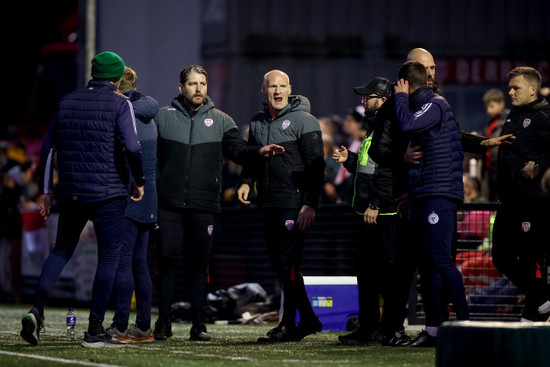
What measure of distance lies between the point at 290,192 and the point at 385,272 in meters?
1.04

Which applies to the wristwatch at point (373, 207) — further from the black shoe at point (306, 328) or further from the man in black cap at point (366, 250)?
the black shoe at point (306, 328)

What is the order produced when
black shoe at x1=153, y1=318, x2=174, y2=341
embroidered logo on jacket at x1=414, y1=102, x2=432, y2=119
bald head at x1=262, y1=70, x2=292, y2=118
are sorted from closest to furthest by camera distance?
embroidered logo on jacket at x1=414, y1=102, x2=432, y2=119, bald head at x1=262, y1=70, x2=292, y2=118, black shoe at x1=153, y1=318, x2=174, y2=341

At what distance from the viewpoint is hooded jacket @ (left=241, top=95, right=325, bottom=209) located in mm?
10461

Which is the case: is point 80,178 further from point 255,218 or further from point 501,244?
point 255,218

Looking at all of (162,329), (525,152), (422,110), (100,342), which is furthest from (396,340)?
(100,342)

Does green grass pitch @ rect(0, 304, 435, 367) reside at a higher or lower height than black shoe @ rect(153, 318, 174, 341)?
lower

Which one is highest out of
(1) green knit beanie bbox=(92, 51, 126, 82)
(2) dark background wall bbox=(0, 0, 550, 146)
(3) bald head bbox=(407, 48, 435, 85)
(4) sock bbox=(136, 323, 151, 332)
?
(2) dark background wall bbox=(0, 0, 550, 146)

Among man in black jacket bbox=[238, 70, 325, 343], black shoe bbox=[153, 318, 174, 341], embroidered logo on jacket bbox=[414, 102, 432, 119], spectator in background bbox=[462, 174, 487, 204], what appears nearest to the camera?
embroidered logo on jacket bbox=[414, 102, 432, 119]

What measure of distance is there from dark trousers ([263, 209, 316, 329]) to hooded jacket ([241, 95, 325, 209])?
113 millimetres

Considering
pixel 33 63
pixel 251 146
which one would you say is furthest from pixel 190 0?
pixel 251 146

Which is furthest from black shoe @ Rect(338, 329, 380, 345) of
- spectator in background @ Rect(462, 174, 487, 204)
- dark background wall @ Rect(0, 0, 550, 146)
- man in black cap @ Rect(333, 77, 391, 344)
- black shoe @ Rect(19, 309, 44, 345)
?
dark background wall @ Rect(0, 0, 550, 146)

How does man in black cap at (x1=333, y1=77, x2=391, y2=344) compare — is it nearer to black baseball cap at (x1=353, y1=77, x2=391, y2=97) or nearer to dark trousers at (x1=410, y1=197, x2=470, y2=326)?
black baseball cap at (x1=353, y1=77, x2=391, y2=97)

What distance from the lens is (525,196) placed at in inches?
407

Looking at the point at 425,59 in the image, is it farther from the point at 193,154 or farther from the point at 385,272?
the point at 193,154
